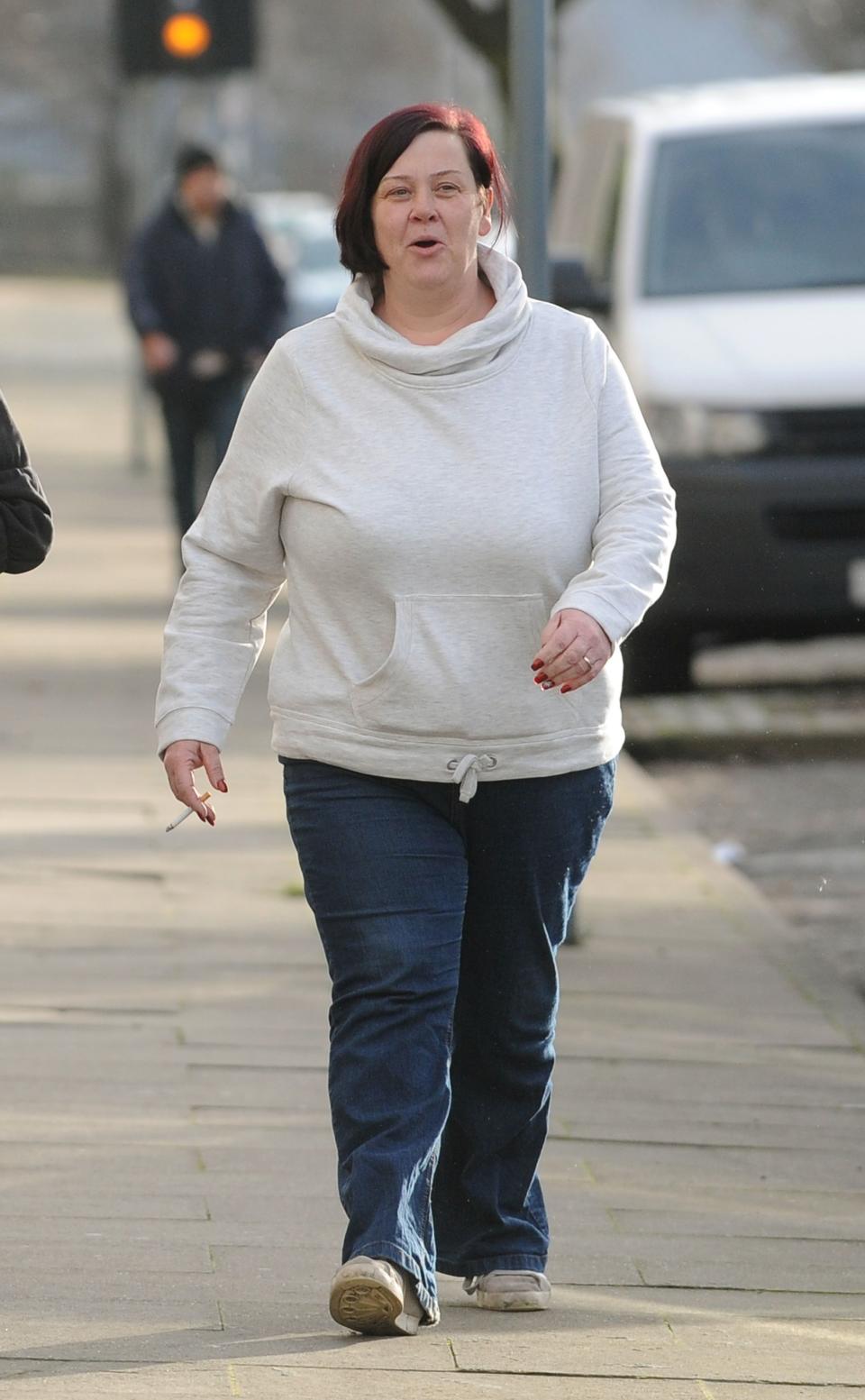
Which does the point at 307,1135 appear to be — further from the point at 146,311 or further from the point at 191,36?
the point at 191,36

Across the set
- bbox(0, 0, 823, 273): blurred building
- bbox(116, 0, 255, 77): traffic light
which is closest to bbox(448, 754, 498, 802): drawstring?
bbox(116, 0, 255, 77): traffic light

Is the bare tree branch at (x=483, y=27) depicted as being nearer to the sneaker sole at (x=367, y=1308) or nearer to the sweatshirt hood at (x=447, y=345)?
the sweatshirt hood at (x=447, y=345)

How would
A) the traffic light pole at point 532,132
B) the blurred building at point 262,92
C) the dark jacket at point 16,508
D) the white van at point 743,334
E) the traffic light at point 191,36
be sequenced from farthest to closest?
1. the blurred building at point 262,92
2. the traffic light at point 191,36
3. the white van at point 743,334
4. the traffic light pole at point 532,132
5. the dark jacket at point 16,508

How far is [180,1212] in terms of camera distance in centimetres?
461

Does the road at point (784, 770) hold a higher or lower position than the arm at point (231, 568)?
lower

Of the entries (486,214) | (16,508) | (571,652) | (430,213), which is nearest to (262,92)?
(16,508)

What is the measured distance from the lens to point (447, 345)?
3980mm

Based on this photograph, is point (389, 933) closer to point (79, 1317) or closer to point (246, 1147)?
point (79, 1317)

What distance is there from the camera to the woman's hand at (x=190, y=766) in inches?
160

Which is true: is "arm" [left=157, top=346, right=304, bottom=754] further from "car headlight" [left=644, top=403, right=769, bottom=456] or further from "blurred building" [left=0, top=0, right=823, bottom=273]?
"blurred building" [left=0, top=0, right=823, bottom=273]

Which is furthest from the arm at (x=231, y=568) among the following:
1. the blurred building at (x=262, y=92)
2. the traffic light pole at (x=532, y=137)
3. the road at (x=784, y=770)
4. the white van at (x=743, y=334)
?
the blurred building at (x=262, y=92)

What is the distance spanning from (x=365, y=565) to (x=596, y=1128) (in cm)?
164

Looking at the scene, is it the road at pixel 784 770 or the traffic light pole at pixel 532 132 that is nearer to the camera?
the traffic light pole at pixel 532 132

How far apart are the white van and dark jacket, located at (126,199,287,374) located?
1505mm
